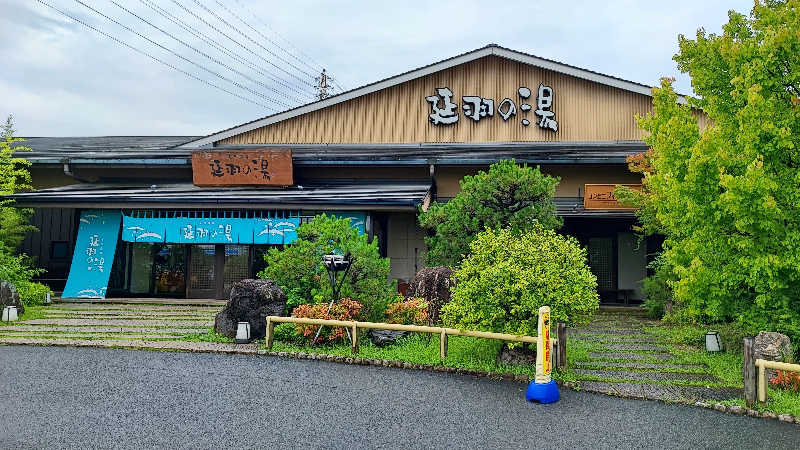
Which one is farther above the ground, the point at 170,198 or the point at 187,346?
the point at 170,198

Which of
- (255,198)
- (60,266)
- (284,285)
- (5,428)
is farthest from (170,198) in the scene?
(5,428)

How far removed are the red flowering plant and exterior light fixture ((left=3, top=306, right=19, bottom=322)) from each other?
7.77m

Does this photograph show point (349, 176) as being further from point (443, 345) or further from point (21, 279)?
point (443, 345)

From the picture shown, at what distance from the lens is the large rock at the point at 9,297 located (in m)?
16.0

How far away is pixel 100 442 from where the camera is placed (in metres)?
6.87

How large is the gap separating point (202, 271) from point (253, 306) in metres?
7.65

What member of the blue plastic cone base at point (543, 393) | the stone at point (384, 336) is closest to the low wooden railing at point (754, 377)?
the blue plastic cone base at point (543, 393)

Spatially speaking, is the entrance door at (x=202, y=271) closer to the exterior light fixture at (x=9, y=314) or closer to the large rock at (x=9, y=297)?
the large rock at (x=9, y=297)

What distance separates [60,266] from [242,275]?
7.00 metres

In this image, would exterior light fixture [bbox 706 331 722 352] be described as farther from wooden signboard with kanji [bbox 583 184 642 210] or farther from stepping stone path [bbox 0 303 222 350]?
stepping stone path [bbox 0 303 222 350]

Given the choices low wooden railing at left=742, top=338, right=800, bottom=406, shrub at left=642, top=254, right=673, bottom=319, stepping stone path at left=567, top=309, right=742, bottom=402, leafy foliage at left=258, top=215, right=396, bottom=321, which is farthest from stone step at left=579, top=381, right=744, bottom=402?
shrub at left=642, top=254, right=673, bottom=319

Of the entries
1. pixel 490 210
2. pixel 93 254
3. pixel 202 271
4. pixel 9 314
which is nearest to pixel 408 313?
pixel 490 210

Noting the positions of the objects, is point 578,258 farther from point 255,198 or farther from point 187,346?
point 255,198

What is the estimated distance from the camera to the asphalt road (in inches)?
279
